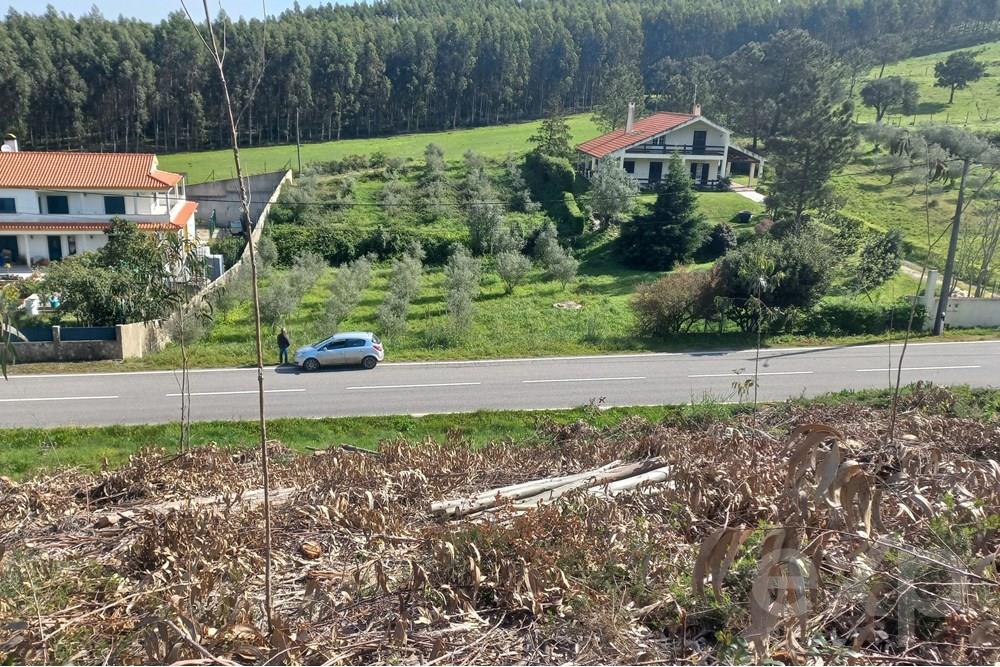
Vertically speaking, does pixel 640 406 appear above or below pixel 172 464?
below

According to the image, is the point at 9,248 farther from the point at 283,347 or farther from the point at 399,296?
the point at 283,347

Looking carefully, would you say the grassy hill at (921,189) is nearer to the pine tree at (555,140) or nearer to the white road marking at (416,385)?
the white road marking at (416,385)

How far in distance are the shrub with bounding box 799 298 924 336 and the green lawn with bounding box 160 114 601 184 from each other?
3768cm

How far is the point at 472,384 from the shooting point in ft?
64.5

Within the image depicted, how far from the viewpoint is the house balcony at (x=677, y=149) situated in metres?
47.3

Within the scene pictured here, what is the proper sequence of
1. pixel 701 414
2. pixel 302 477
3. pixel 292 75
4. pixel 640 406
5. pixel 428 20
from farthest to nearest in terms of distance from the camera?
pixel 428 20 → pixel 292 75 → pixel 640 406 → pixel 701 414 → pixel 302 477

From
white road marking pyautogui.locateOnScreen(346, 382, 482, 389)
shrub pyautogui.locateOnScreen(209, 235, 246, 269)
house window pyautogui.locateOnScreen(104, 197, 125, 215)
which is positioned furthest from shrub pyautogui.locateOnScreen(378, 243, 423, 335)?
house window pyautogui.locateOnScreen(104, 197, 125, 215)

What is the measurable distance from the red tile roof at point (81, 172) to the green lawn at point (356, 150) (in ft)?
48.9

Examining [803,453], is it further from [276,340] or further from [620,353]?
[276,340]

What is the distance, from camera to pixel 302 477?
8.49m

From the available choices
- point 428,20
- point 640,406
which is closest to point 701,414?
point 640,406

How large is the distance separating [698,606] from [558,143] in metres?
50.3

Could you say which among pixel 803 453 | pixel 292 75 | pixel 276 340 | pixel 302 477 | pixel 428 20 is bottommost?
pixel 276 340

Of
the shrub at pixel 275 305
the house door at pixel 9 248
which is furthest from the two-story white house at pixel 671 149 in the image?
the house door at pixel 9 248
